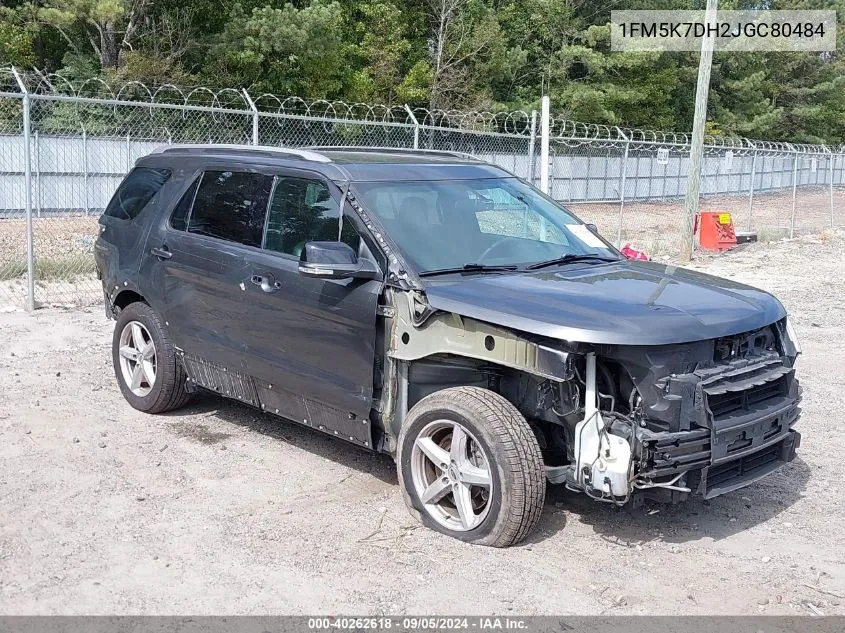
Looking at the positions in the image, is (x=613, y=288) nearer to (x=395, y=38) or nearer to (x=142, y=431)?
(x=142, y=431)

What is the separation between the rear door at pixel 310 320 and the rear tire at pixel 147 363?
0.98m

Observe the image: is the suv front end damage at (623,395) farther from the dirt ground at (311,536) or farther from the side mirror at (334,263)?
the dirt ground at (311,536)

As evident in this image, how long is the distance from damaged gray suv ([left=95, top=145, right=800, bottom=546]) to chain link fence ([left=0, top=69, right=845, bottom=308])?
5.66 m

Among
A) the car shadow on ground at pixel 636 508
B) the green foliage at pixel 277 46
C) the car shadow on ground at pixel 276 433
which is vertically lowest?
the car shadow on ground at pixel 276 433

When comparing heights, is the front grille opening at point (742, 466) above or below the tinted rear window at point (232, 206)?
below

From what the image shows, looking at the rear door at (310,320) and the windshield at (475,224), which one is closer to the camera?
the rear door at (310,320)

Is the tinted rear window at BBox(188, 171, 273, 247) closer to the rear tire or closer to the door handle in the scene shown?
the door handle

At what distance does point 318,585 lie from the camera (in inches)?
159

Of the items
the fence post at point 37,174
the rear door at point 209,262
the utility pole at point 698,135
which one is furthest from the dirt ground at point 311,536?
the fence post at point 37,174

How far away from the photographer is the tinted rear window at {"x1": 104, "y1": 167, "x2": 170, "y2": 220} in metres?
6.38

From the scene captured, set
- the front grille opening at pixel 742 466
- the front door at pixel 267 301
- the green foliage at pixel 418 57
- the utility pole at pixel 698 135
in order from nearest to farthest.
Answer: the front grille opening at pixel 742 466, the front door at pixel 267 301, the utility pole at pixel 698 135, the green foliage at pixel 418 57

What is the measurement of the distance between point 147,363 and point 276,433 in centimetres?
106

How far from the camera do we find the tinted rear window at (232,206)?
18.0 feet

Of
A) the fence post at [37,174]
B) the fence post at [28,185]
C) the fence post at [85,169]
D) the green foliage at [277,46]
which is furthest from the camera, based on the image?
the green foliage at [277,46]
